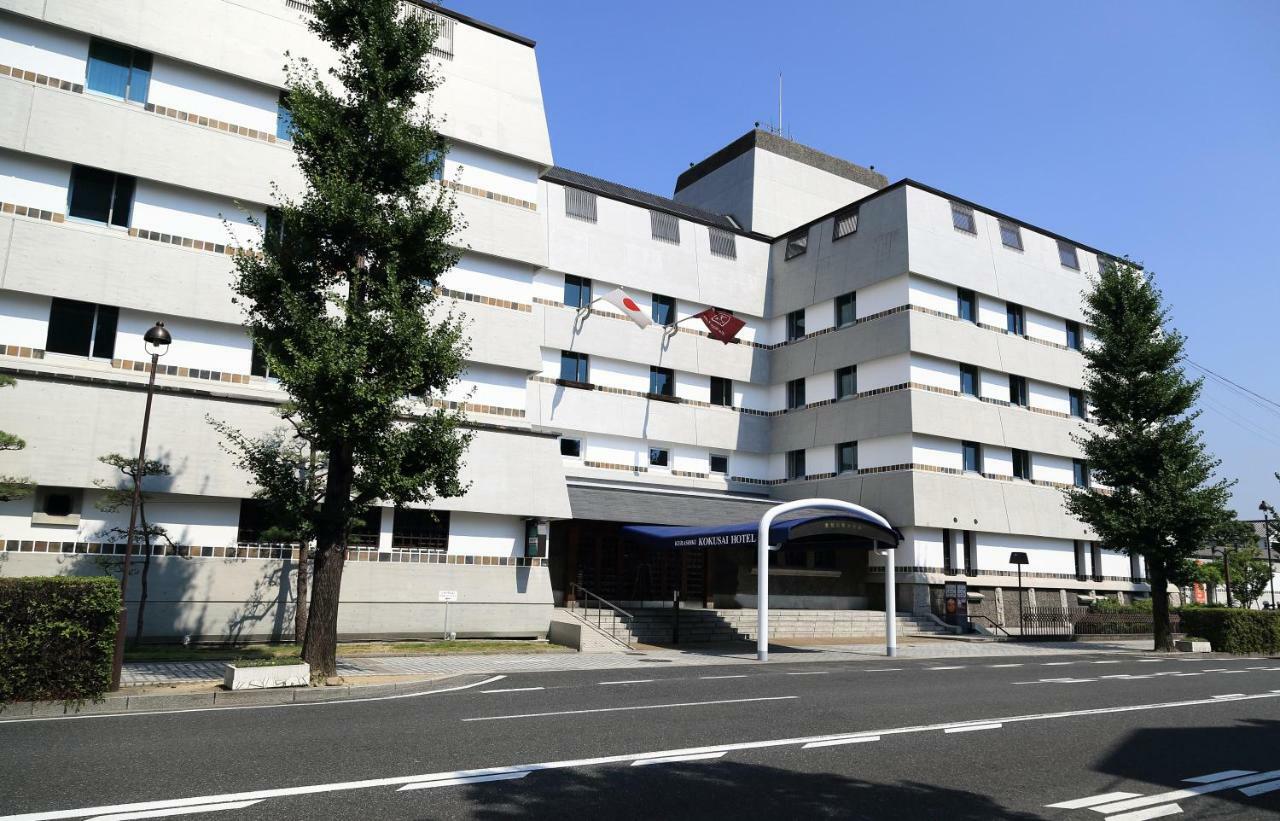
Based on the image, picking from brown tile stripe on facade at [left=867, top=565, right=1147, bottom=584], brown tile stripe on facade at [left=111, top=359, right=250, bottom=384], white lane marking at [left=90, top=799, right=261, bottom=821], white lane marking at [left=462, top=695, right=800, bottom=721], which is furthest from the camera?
brown tile stripe on facade at [left=867, top=565, right=1147, bottom=584]

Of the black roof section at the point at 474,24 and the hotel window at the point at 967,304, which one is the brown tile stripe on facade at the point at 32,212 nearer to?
the black roof section at the point at 474,24

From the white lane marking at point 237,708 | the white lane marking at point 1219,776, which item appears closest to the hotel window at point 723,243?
the white lane marking at point 237,708

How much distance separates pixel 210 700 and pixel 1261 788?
1225 cm

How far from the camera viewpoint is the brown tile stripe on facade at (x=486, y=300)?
81.9 ft

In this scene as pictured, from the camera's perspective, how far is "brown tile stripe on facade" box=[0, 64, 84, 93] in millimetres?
20109

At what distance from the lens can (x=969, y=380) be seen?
34.1 meters

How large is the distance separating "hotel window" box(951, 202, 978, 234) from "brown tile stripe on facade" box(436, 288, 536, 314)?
59.4ft

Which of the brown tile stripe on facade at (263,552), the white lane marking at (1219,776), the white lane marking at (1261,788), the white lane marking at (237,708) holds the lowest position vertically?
the white lane marking at (237,708)

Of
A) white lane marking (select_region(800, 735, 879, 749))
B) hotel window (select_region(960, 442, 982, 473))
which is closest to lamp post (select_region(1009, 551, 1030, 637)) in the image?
hotel window (select_region(960, 442, 982, 473))

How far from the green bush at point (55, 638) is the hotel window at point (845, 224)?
29.6 meters

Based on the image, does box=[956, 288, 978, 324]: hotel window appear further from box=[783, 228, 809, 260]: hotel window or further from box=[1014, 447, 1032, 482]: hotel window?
box=[783, 228, 809, 260]: hotel window

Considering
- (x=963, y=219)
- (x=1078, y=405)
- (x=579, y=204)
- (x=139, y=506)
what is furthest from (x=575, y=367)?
(x=1078, y=405)

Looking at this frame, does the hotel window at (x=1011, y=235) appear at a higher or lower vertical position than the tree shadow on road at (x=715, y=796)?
higher

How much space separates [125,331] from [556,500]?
11.5 meters
